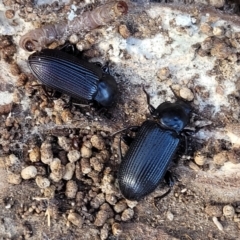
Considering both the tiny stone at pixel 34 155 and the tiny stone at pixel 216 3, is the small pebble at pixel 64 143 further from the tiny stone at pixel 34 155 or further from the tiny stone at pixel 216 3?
the tiny stone at pixel 216 3

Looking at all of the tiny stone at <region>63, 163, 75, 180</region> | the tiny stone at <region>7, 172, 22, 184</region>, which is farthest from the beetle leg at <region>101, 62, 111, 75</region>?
the tiny stone at <region>7, 172, 22, 184</region>

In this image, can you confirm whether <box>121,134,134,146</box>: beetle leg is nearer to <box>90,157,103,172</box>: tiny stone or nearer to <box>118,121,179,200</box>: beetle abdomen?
<box>118,121,179,200</box>: beetle abdomen

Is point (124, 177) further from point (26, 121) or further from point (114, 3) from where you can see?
point (114, 3)

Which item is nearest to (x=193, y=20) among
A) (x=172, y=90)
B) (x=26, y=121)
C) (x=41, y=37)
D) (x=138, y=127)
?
(x=172, y=90)

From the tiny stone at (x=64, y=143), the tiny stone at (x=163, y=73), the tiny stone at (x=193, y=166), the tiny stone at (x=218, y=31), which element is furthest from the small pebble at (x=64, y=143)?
the tiny stone at (x=218, y=31)

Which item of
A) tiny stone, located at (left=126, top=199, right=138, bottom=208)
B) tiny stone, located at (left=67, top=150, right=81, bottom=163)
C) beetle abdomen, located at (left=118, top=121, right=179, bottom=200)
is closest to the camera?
beetle abdomen, located at (left=118, top=121, right=179, bottom=200)

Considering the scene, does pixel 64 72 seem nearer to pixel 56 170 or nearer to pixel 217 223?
pixel 56 170

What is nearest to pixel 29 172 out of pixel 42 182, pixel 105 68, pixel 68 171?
pixel 42 182
